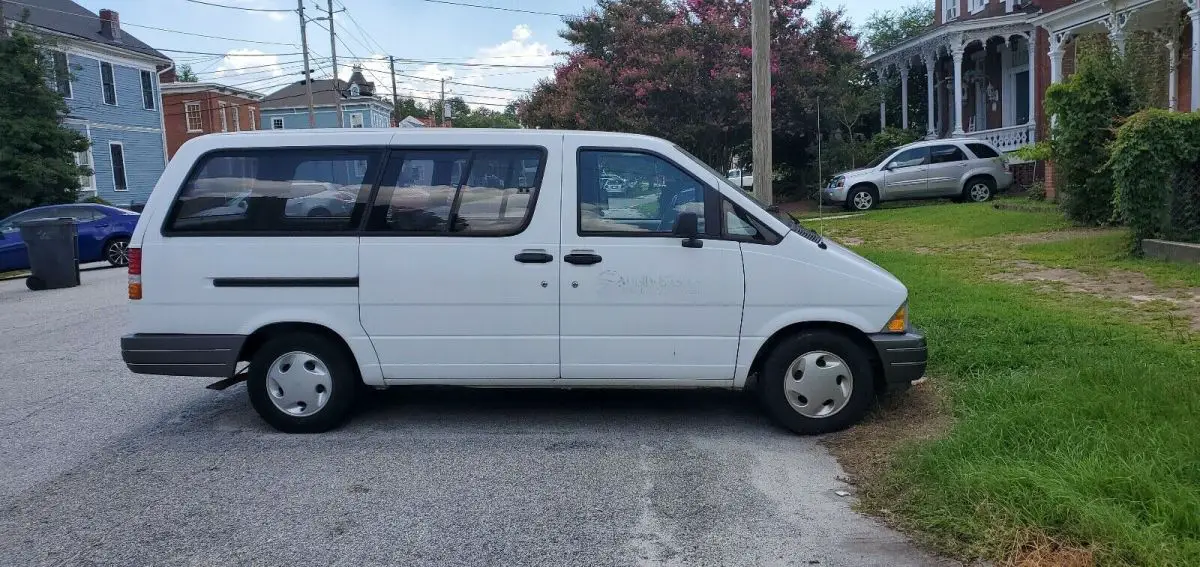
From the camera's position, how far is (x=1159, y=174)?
9797mm

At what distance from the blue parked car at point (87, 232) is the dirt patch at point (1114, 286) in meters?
16.2

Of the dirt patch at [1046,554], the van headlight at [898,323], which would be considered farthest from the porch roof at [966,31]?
the dirt patch at [1046,554]

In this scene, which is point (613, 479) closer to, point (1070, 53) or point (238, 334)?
point (238, 334)

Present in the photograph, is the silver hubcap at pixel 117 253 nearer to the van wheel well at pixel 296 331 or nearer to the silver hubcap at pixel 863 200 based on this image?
the van wheel well at pixel 296 331

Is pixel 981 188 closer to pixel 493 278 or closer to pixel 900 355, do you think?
pixel 900 355

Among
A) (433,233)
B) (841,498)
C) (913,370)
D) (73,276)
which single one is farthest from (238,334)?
(73,276)

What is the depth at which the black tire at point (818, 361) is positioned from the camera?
17.5 feet

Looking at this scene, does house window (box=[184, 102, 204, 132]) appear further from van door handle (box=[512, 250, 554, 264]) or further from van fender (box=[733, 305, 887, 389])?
van fender (box=[733, 305, 887, 389])

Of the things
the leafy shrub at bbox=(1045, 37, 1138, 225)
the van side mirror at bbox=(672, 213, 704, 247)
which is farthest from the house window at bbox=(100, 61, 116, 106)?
the van side mirror at bbox=(672, 213, 704, 247)

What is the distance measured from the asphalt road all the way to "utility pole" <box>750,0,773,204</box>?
15.1 ft

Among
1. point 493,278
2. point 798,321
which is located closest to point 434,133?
point 493,278

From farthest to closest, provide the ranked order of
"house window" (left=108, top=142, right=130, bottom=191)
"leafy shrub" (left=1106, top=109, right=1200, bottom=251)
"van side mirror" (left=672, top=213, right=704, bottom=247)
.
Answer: "house window" (left=108, top=142, right=130, bottom=191)
"leafy shrub" (left=1106, top=109, right=1200, bottom=251)
"van side mirror" (left=672, top=213, right=704, bottom=247)

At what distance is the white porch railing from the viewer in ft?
72.6

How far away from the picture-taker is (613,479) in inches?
189
